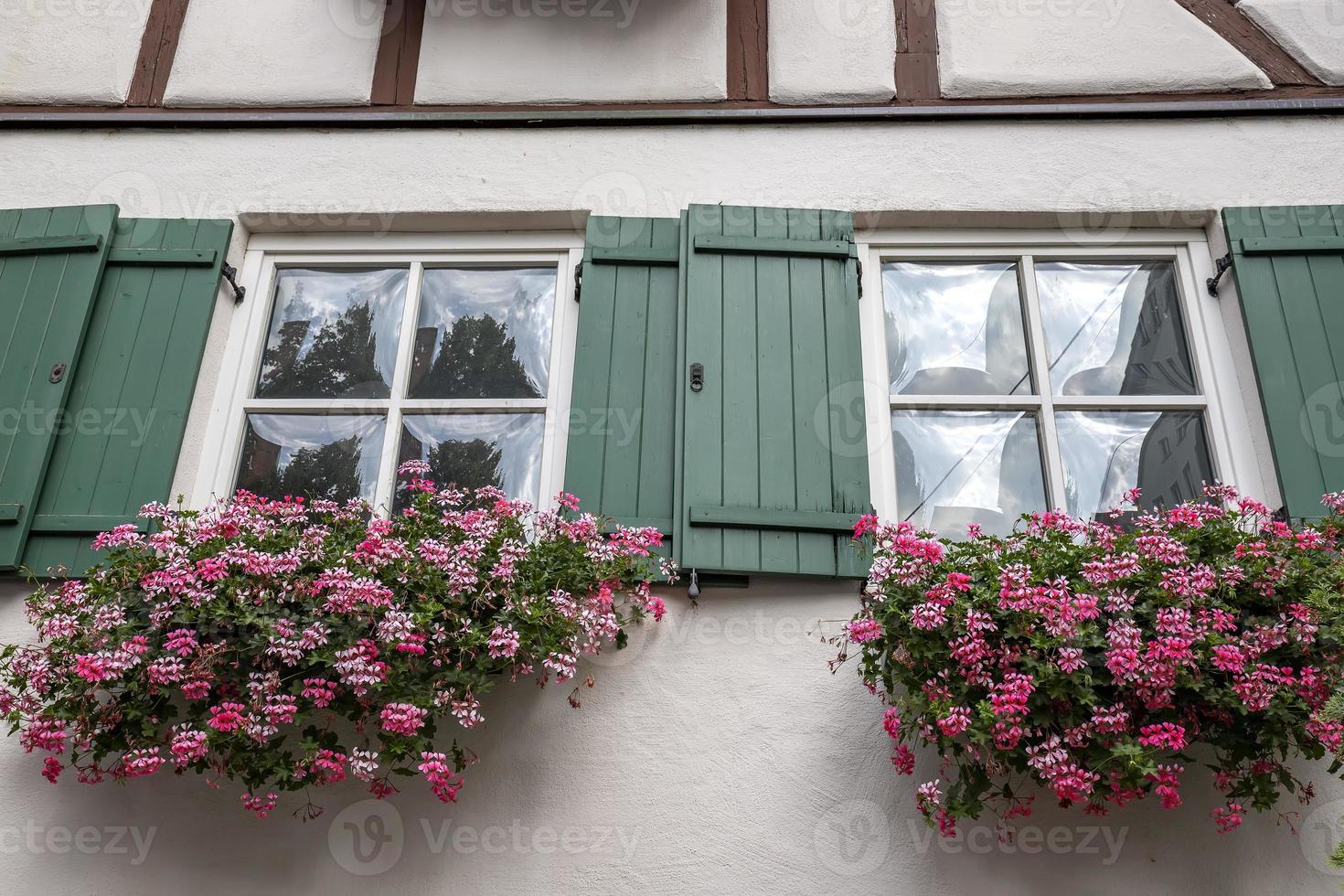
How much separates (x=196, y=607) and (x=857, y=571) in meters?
1.65

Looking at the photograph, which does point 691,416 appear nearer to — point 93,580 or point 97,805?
point 93,580

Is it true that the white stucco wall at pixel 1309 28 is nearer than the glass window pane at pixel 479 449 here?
No

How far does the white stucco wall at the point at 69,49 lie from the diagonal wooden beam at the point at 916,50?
2.73m

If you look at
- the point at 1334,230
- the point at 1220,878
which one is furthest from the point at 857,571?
the point at 1334,230

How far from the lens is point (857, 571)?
10.0ft

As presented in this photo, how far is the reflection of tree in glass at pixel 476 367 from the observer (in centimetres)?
359

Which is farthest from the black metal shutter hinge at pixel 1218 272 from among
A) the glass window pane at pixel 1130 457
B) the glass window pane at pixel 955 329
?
the glass window pane at pixel 955 329

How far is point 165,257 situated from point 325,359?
593 millimetres

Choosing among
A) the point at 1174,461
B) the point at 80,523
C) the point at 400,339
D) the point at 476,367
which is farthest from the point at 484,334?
the point at 1174,461
